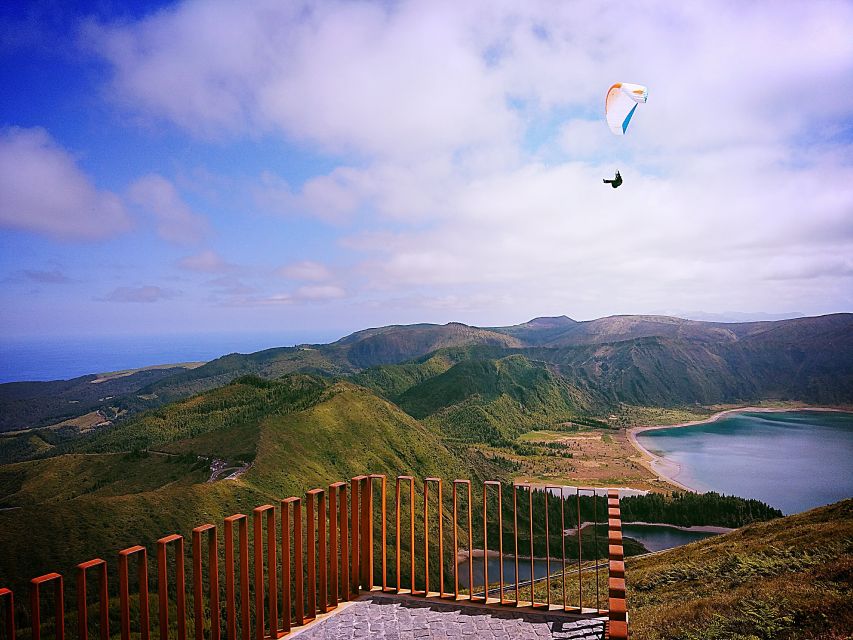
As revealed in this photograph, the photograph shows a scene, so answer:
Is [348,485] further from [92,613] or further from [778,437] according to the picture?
[778,437]

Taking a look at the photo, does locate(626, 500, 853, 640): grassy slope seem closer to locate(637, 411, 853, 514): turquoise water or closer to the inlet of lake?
the inlet of lake

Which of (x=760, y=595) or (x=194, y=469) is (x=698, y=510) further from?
(x=760, y=595)

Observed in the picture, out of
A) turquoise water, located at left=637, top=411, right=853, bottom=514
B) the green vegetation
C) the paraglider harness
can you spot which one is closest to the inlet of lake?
the green vegetation

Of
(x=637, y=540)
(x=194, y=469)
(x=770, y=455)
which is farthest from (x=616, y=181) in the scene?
(x=770, y=455)

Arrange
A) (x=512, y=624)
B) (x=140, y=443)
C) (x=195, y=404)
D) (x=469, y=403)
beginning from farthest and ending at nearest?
(x=469, y=403), (x=195, y=404), (x=140, y=443), (x=512, y=624)

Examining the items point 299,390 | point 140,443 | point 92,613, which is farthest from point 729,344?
point 92,613

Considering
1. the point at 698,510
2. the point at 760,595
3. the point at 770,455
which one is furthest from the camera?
the point at 770,455
